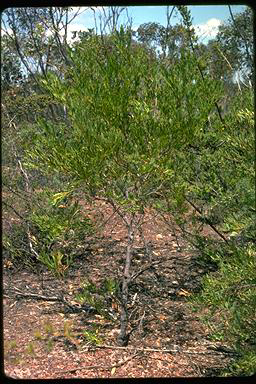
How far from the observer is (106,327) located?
4035 mm

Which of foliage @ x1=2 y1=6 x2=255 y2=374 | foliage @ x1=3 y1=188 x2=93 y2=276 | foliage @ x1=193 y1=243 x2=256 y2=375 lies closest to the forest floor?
foliage @ x1=3 y1=188 x2=93 y2=276

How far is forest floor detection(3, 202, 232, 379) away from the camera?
3391 mm

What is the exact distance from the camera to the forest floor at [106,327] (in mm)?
3391

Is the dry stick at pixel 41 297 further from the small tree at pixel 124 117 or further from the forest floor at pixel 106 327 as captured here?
the small tree at pixel 124 117

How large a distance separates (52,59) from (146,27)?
1516 mm

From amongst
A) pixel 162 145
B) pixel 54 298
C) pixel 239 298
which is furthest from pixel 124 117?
pixel 54 298

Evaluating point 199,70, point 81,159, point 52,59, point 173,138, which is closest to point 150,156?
point 173,138

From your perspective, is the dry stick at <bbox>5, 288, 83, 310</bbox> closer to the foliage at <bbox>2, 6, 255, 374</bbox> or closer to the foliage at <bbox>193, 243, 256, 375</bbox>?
the foliage at <bbox>2, 6, 255, 374</bbox>

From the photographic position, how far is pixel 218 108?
3.08 m

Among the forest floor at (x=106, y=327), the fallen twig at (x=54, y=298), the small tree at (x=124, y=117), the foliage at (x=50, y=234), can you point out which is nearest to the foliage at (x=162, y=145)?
the small tree at (x=124, y=117)

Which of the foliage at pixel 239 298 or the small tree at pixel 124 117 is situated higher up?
the small tree at pixel 124 117

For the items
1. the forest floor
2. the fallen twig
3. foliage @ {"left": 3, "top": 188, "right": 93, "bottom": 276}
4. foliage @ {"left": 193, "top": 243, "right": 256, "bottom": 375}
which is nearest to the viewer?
foliage @ {"left": 193, "top": 243, "right": 256, "bottom": 375}

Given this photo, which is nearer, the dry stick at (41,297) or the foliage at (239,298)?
the foliage at (239,298)

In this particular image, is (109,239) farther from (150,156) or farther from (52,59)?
(150,156)
